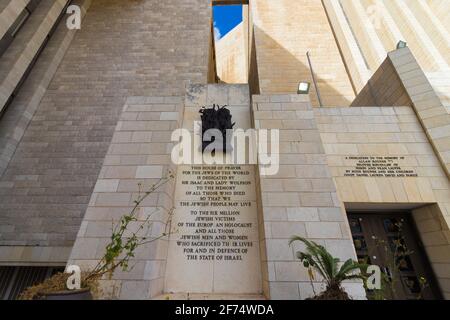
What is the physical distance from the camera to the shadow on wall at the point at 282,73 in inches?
513

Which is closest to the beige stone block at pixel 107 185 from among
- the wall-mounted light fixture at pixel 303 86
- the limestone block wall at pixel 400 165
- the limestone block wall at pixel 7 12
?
the limestone block wall at pixel 400 165

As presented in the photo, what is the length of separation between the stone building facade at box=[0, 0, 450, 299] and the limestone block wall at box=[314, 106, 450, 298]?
0.04 m

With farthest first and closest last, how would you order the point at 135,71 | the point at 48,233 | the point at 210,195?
the point at 135,71, the point at 48,233, the point at 210,195

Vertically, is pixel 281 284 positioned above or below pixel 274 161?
below

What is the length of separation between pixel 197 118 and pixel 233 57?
23124 mm

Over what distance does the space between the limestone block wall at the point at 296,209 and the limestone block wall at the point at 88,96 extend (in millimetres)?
7150

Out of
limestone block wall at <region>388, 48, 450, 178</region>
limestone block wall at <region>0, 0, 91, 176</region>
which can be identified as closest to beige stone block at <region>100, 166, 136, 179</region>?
limestone block wall at <region>0, 0, 91, 176</region>

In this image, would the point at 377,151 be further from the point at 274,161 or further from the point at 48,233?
the point at 48,233

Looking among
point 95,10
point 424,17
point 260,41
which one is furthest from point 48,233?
point 424,17

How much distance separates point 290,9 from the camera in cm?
1598

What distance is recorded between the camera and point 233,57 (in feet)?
90.3

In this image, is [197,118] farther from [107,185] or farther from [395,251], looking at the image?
[395,251]

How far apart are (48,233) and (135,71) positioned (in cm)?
859

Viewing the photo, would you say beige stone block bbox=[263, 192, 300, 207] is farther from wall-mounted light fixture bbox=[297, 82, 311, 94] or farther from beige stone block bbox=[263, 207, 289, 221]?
wall-mounted light fixture bbox=[297, 82, 311, 94]
